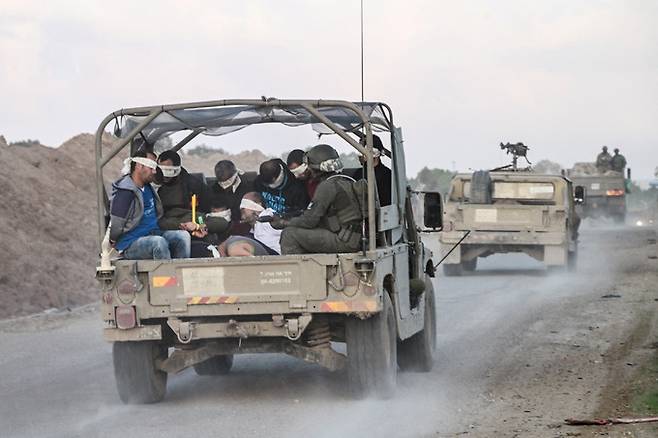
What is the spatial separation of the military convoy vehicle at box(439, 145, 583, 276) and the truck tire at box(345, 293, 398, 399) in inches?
529

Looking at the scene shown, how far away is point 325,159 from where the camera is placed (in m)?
10.8

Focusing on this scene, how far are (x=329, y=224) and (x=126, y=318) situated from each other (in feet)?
5.66

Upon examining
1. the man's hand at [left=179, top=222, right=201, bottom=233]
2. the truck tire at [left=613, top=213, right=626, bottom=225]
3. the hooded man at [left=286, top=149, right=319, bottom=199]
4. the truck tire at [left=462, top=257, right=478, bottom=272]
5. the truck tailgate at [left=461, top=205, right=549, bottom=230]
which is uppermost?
the hooded man at [left=286, top=149, right=319, bottom=199]

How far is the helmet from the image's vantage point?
1082 cm

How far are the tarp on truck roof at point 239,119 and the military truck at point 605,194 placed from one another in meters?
36.1

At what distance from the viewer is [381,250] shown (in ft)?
33.1

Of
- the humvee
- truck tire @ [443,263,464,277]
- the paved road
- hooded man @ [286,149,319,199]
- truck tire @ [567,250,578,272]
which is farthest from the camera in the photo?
truck tire @ [567,250,578,272]

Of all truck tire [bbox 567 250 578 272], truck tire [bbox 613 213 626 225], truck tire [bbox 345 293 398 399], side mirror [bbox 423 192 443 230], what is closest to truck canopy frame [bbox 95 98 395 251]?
truck tire [bbox 345 293 398 399]

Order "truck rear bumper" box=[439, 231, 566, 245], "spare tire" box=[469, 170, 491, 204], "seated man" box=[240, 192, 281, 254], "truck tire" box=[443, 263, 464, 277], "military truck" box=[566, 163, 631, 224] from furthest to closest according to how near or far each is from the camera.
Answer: "military truck" box=[566, 163, 631, 224] < "truck tire" box=[443, 263, 464, 277] < "spare tire" box=[469, 170, 491, 204] < "truck rear bumper" box=[439, 231, 566, 245] < "seated man" box=[240, 192, 281, 254]

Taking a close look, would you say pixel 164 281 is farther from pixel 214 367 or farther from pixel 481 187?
pixel 481 187

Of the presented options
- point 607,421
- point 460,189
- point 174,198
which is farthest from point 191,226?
point 460,189

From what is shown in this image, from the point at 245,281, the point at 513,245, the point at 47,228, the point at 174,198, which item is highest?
Result: the point at 174,198

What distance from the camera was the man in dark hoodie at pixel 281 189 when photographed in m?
11.3

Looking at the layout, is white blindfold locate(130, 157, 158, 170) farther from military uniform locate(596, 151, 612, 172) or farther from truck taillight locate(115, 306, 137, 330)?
military uniform locate(596, 151, 612, 172)
